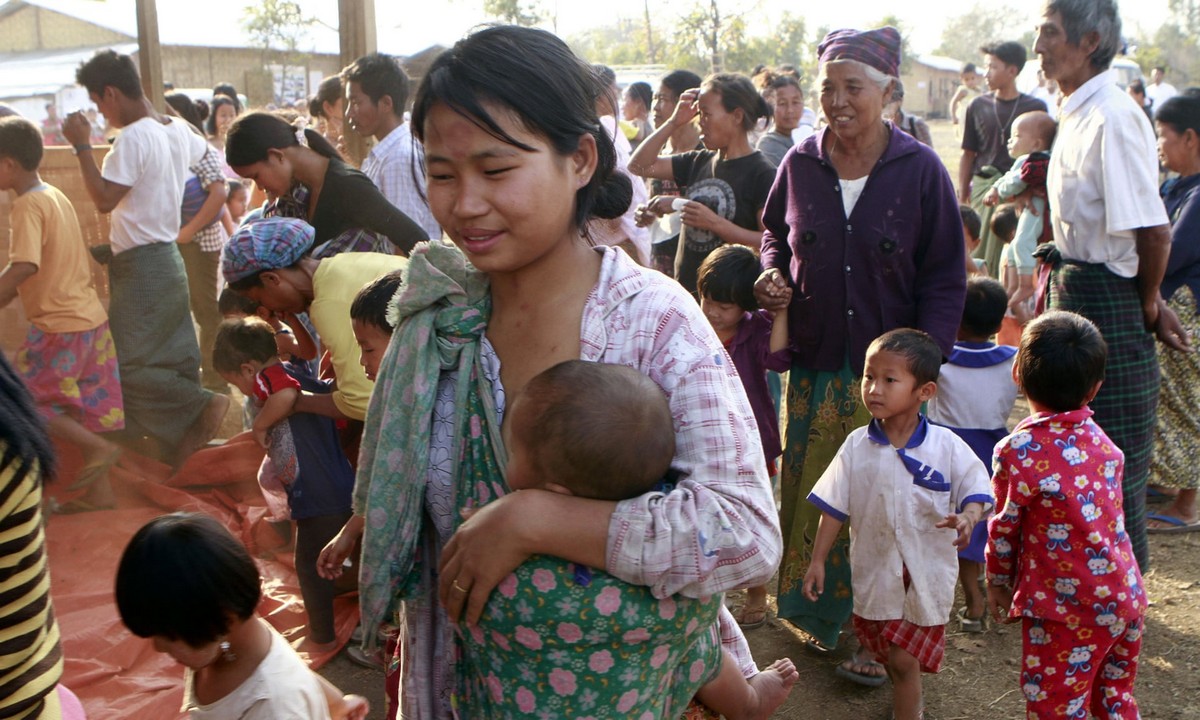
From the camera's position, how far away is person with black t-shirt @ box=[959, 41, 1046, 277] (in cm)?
824

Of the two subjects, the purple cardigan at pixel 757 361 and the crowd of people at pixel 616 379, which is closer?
the crowd of people at pixel 616 379

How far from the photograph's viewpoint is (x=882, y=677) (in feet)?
12.3

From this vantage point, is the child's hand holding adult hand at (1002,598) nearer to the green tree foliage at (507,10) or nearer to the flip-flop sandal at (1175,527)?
the flip-flop sandal at (1175,527)

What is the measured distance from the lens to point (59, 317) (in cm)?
548

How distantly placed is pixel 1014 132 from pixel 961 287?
371cm

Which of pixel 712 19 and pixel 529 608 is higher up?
pixel 712 19

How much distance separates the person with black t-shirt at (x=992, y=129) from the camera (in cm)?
824

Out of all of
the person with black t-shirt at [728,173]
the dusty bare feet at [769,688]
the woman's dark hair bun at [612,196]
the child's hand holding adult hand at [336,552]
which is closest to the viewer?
the woman's dark hair bun at [612,196]

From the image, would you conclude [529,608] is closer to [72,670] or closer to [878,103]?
[878,103]

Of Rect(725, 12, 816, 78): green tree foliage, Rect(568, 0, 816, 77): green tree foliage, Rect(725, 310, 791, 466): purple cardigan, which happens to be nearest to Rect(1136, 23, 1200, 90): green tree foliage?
Rect(725, 12, 816, 78): green tree foliage

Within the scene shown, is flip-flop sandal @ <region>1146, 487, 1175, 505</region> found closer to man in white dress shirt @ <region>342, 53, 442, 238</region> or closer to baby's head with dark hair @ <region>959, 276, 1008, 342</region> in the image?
baby's head with dark hair @ <region>959, 276, 1008, 342</region>

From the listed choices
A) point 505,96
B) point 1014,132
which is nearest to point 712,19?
point 1014,132

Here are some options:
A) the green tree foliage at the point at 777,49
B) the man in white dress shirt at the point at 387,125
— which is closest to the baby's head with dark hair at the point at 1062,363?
the man in white dress shirt at the point at 387,125

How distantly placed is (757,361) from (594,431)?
2.80m
